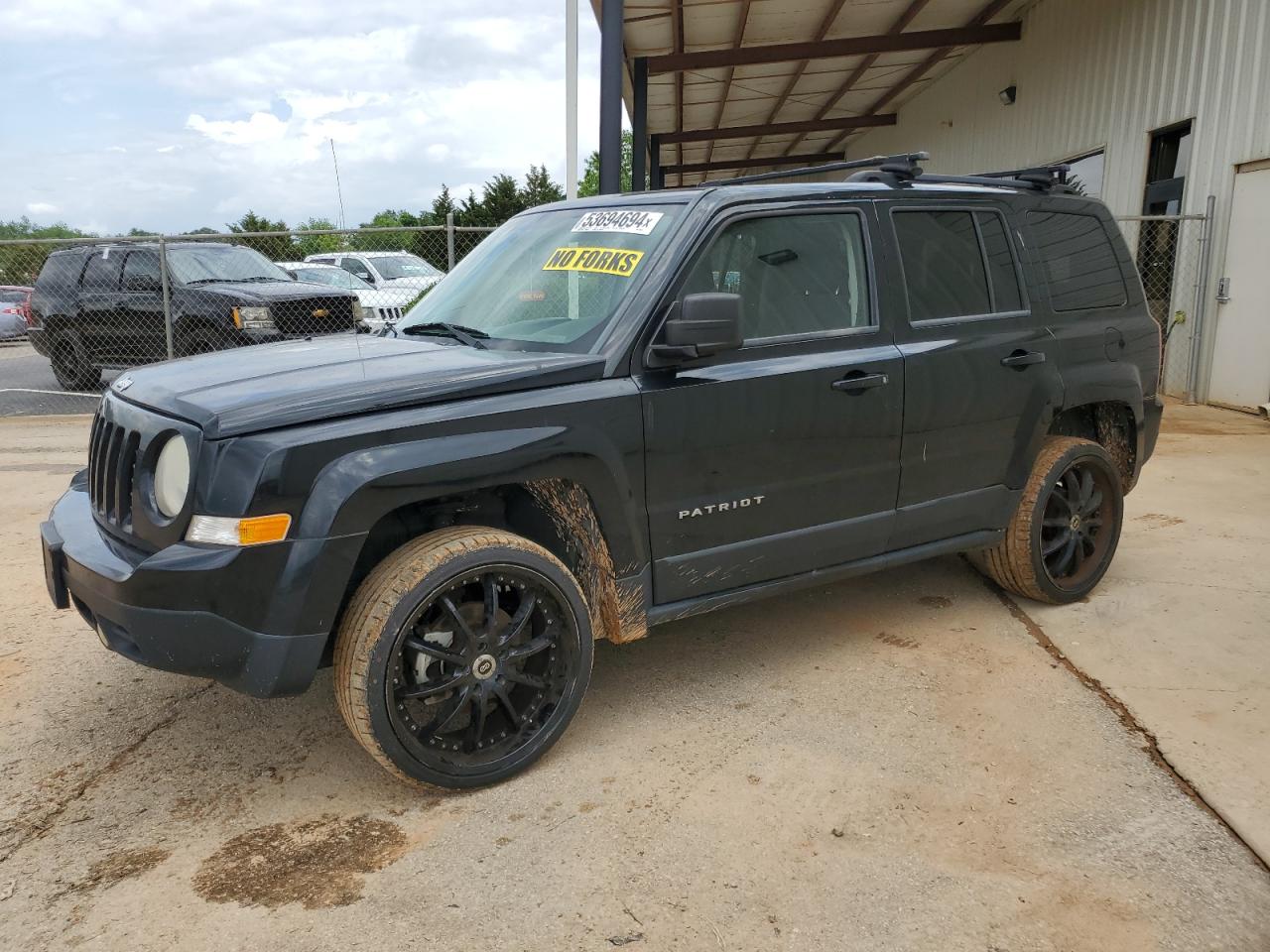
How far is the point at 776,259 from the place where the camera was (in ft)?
11.9

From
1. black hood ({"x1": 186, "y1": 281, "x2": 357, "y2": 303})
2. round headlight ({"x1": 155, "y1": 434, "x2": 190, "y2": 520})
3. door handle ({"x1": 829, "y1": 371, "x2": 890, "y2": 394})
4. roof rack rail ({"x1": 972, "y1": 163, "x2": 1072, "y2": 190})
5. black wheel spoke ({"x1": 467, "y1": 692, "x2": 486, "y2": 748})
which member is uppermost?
roof rack rail ({"x1": 972, "y1": 163, "x2": 1072, "y2": 190})

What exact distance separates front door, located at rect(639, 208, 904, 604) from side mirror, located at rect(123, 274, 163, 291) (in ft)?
31.5

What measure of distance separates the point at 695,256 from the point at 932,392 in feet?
3.78

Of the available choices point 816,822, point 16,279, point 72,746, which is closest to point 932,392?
point 816,822

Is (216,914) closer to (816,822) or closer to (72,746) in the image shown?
(72,746)

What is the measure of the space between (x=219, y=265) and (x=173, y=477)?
31.4 feet

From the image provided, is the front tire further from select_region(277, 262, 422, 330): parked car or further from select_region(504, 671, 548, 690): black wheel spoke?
select_region(277, 262, 422, 330): parked car

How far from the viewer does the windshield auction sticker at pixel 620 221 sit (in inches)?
139

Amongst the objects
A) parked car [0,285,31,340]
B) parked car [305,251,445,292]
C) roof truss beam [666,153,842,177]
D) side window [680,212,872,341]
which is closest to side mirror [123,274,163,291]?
parked car [305,251,445,292]

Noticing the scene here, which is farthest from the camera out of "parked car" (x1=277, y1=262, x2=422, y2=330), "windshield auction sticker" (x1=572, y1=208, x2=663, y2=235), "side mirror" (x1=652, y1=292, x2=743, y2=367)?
"parked car" (x1=277, y1=262, x2=422, y2=330)

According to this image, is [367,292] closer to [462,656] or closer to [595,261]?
[595,261]

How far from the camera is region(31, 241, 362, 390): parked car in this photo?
10.4 meters

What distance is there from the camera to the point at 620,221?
364 cm

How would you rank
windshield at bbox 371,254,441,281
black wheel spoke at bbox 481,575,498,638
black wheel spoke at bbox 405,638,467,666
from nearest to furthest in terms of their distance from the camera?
black wheel spoke at bbox 405,638,467,666 → black wheel spoke at bbox 481,575,498,638 → windshield at bbox 371,254,441,281
